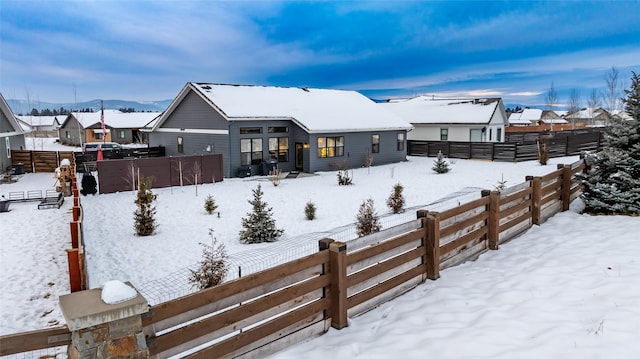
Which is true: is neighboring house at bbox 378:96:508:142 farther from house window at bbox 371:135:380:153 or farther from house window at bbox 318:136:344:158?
house window at bbox 318:136:344:158

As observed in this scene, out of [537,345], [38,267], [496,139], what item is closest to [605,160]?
[537,345]

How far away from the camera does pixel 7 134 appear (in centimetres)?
3019

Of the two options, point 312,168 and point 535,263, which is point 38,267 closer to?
point 535,263

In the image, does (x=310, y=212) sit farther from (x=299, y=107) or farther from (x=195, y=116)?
(x=299, y=107)

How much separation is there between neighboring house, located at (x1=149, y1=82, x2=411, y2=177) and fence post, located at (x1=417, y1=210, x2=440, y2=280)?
2018cm

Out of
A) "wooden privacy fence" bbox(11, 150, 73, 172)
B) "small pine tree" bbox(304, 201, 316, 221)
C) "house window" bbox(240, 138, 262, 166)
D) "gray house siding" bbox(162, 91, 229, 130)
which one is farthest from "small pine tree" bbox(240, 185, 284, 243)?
"wooden privacy fence" bbox(11, 150, 73, 172)

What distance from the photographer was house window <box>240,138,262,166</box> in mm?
26719

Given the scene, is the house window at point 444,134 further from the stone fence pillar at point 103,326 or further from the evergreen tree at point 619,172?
the stone fence pillar at point 103,326

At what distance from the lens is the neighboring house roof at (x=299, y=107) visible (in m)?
27.3

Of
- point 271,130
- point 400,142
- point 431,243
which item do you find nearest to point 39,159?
point 271,130

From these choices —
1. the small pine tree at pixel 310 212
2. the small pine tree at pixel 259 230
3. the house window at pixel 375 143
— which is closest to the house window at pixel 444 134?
the house window at pixel 375 143

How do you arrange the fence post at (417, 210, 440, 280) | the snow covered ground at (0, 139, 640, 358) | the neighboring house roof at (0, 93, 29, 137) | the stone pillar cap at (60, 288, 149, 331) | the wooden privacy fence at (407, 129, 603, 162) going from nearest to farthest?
the stone pillar cap at (60, 288, 149, 331) < the snow covered ground at (0, 139, 640, 358) < the fence post at (417, 210, 440, 280) < the neighboring house roof at (0, 93, 29, 137) < the wooden privacy fence at (407, 129, 603, 162)

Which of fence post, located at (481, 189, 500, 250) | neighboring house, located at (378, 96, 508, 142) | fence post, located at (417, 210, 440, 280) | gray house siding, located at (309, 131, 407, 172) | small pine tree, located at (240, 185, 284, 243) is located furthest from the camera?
neighboring house, located at (378, 96, 508, 142)

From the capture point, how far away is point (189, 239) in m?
13.0
